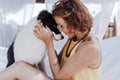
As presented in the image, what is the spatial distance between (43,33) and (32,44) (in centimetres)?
9

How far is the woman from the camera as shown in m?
1.22

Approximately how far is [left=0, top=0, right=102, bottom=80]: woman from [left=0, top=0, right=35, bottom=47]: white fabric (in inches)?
42.6

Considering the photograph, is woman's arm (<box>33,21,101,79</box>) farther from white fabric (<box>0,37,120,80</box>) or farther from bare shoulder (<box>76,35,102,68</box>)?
white fabric (<box>0,37,120,80</box>)

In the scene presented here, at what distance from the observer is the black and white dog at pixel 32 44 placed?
1.30m

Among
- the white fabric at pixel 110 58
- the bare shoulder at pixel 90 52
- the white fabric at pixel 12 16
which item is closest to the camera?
the bare shoulder at pixel 90 52

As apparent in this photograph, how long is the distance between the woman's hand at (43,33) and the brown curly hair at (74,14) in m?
0.09

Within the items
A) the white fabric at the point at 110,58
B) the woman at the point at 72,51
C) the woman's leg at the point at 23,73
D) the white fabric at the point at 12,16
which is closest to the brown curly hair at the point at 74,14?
the woman at the point at 72,51

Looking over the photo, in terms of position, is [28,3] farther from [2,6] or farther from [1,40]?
[1,40]

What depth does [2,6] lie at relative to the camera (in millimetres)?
2346

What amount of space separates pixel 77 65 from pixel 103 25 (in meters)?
1.14

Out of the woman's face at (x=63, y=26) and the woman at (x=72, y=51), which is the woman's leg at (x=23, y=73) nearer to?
the woman at (x=72, y=51)

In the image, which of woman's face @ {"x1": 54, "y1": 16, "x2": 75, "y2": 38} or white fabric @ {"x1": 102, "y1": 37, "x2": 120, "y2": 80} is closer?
woman's face @ {"x1": 54, "y1": 16, "x2": 75, "y2": 38}

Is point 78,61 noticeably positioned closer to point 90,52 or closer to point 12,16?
point 90,52

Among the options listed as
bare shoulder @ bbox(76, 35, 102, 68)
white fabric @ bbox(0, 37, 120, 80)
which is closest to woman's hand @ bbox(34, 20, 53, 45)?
bare shoulder @ bbox(76, 35, 102, 68)
